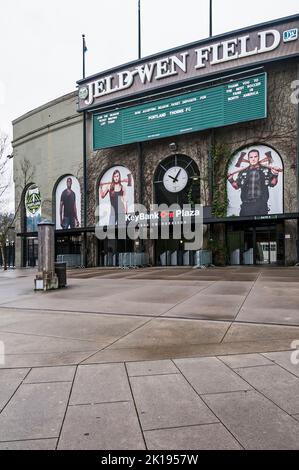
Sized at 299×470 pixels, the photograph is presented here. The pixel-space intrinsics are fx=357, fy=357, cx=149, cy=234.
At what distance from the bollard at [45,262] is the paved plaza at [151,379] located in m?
4.61

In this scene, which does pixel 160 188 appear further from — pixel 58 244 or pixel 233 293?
pixel 233 293

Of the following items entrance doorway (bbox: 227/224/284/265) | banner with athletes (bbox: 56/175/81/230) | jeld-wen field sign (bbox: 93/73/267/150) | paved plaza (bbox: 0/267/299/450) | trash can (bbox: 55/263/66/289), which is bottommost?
paved plaza (bbox: 0/267/299/450)

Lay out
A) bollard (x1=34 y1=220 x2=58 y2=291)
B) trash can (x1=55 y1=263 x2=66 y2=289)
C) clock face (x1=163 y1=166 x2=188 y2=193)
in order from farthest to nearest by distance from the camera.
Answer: clock face (x1=163 y1=166 x2=188 y2=193)
trash can (x1=55 y1=263 x2=66 y2=289)
bollard (x1=34 y1=220 x2=58 y2=291)

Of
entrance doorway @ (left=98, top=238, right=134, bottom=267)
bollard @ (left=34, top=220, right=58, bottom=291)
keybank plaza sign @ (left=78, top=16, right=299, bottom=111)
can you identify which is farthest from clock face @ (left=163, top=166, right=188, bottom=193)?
bollard @ (left=34, top=220, right=58, bottom=291)

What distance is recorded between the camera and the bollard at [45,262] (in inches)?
525

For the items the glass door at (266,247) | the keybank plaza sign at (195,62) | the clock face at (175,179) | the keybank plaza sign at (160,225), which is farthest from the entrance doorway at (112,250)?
the keybank plaza sign at (195,62)

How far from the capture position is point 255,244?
2603 centimetres

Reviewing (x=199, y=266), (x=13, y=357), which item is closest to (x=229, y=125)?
(x=199, y=266)

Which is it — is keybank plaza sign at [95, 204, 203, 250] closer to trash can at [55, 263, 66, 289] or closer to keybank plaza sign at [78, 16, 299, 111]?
keybank plaza sign at [78, 16, 299, 111]

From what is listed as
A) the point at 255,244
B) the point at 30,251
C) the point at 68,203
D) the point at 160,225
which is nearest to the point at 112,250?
the point at 160,225

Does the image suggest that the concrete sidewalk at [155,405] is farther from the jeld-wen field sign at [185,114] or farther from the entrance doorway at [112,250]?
the entrance doorway at [112,250]

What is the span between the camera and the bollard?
13.3m

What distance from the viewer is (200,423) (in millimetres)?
3086

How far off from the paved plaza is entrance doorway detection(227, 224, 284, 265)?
17.5 meters
